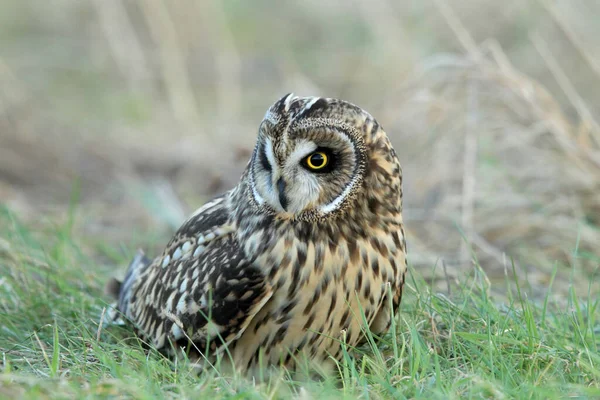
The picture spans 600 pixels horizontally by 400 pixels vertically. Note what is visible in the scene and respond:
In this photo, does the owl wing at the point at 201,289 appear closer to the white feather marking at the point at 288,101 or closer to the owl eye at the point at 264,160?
the owl eye at the point at 264,160

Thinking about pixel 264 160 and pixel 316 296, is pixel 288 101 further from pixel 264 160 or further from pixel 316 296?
pixel 316 296

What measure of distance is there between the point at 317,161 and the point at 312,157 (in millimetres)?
24

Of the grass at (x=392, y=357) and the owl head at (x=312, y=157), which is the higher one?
the owl head at (x=312, y=157)

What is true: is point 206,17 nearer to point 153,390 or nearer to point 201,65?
point 201,65

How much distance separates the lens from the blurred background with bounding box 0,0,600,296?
512 centimetres

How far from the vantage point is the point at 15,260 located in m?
4.27

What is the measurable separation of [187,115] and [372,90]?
2.15 m

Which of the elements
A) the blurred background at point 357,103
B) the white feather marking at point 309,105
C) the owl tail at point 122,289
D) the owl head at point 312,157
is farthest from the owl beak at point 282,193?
the owl tail at point 122,289

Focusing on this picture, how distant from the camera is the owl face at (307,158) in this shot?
287 cm

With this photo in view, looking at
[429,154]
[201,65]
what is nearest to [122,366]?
[429,154]

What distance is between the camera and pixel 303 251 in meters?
3.09

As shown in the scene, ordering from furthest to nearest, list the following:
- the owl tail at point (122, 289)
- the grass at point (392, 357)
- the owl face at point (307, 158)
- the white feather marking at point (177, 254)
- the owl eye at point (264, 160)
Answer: the owl tail at point (122, 289), the white feather marking at point (177, 254), the owl eye at point (264, 160), the owl face at point (307, 158), the grass at point (392, 357)

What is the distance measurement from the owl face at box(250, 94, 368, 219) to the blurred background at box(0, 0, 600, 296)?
2.66 ft

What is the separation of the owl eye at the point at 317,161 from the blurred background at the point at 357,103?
921 millimetres
